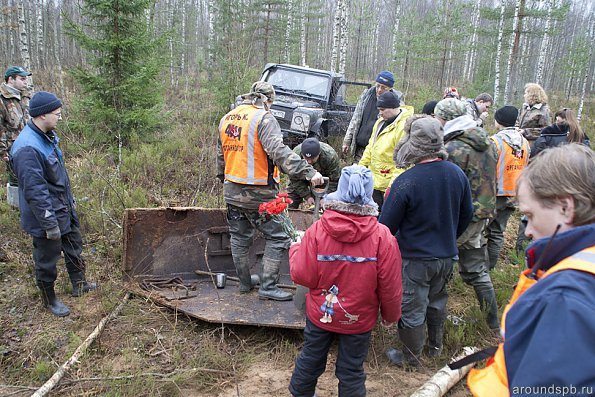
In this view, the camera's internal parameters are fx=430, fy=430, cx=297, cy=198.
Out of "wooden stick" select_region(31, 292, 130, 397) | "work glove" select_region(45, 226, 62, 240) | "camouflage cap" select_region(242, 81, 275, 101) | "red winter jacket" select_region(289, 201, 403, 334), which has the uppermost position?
"camouflage cap" select_region(242, 81, 275, 101)

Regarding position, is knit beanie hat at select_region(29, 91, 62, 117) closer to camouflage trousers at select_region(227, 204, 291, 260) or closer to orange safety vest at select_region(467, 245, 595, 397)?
camouflage trousers at select_region(227, 204, 291, 260)

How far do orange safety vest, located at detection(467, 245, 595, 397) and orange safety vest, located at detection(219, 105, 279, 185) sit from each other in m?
2.89

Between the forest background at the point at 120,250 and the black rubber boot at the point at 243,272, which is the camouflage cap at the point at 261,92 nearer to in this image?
the black rubber boot at the point at 243,272

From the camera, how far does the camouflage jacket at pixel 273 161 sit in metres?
3.80

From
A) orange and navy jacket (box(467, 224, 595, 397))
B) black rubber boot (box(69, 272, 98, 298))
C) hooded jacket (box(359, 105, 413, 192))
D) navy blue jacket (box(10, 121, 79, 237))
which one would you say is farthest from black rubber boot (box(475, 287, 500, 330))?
navy blue jacket (box(10, 121, 79, 237))

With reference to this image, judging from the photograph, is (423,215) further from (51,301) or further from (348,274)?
(51,301)

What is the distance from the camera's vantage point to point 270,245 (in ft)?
13.6

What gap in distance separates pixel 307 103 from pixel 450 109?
19.1 ft

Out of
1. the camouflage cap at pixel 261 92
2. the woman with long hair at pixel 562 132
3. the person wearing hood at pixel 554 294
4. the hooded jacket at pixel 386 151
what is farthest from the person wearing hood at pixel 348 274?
the woman with long hair at pixel 562 132

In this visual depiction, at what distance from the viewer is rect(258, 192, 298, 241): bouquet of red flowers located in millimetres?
3596

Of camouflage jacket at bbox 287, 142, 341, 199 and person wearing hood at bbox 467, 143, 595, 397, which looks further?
camouflage jacket at bbox 287, 142, 341, 199

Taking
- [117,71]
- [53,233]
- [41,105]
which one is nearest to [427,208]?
[53,233]

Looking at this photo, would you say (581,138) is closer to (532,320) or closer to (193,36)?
(532,320)

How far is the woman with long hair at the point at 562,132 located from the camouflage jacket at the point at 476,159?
8.38ft
